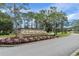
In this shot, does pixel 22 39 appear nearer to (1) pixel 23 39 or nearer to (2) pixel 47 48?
(1) pixel 23 39

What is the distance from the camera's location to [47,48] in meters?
4.97

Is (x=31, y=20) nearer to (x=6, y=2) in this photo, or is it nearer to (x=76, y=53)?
(x=6, y=2)

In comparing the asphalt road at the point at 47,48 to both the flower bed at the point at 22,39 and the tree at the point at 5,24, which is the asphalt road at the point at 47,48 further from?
the tree at the point at 5,24

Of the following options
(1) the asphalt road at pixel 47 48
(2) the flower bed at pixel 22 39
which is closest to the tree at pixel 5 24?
(2) the flower bed at pixel 22 39

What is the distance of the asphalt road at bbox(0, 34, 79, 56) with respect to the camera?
4.91 meters

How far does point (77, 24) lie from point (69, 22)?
4.1 inches

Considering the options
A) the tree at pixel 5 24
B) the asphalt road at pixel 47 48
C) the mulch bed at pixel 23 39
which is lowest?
the asphalt road at pixel 47 48

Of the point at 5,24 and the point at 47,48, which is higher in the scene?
the point at 5,24

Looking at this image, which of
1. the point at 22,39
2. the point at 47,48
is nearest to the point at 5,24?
the point at 22,39

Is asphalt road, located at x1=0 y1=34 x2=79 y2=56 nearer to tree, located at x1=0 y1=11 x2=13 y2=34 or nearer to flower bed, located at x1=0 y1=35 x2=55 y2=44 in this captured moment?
flower bed, located at x1=0 y1=35 x2=55 y2=44

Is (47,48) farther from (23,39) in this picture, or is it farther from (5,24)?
(5,24)

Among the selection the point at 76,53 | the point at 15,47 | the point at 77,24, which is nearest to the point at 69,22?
the point at 77,24

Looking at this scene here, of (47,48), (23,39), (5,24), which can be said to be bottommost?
(47,48)

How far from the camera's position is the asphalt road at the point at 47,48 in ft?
16.1
